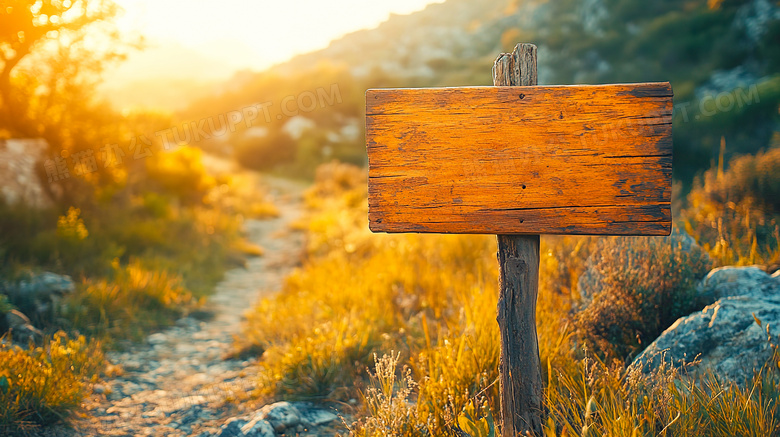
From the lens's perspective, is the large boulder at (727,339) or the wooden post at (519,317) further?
the large boulder at (727,339)

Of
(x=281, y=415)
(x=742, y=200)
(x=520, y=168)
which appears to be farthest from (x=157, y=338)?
(x=742, y=200)

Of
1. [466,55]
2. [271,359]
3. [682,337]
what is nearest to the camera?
[682,337]

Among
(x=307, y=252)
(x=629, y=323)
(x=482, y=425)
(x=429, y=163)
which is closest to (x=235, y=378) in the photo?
(x=482, y=425)

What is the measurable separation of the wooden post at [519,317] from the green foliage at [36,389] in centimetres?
302

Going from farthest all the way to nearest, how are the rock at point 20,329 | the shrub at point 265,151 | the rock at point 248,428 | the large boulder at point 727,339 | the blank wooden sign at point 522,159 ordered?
the shrub at point 265,151
the rock at point 20,329
the rock at point 248,428
the large boulder at point 727,339
the blank wooden sign at point 522,159

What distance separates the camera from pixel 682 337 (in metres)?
2.79

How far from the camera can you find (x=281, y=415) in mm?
3000

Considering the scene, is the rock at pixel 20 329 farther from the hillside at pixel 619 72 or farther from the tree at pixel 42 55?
the hillside at pixel 619 72

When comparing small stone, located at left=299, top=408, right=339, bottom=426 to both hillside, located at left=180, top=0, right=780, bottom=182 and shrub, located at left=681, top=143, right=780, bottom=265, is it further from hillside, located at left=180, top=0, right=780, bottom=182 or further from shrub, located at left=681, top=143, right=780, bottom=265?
hillside, located at left=180, top=0, right=780, bottom=182

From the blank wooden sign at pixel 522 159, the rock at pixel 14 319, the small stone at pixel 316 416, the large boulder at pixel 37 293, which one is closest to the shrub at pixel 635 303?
the blank wooden sign at pixel 522 159

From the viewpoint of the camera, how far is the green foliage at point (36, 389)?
2.87 meters

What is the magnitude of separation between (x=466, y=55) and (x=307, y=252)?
131 ft

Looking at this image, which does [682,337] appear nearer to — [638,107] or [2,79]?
[638,107]

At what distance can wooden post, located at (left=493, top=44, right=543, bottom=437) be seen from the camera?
230cm
